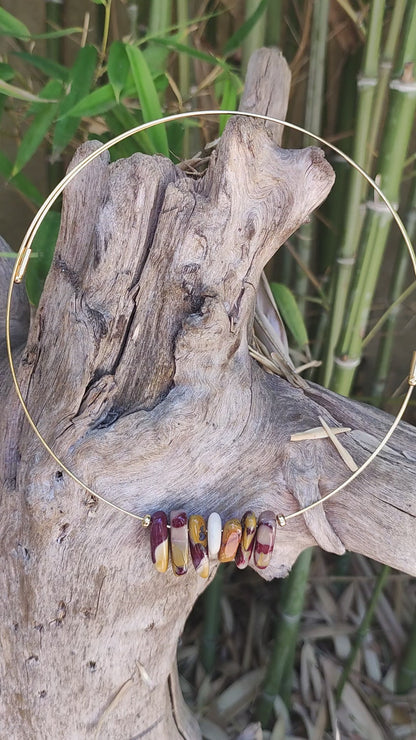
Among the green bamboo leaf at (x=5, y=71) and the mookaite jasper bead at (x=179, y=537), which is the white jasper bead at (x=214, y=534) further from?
the green bamboo leaf at (x=5, y=71)

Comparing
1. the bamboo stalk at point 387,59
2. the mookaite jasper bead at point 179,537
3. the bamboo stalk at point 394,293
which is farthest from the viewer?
the bamboo stalk at point 394,293

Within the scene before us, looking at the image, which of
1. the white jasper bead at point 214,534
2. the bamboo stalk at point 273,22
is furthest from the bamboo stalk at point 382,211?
the white jasper bead at point 214,534

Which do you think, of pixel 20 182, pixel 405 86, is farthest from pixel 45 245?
pixel 405 86

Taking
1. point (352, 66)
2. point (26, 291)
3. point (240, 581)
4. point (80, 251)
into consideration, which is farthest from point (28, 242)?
point (240, 581)

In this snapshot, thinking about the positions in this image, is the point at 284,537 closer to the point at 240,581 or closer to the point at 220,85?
the point at 220,85

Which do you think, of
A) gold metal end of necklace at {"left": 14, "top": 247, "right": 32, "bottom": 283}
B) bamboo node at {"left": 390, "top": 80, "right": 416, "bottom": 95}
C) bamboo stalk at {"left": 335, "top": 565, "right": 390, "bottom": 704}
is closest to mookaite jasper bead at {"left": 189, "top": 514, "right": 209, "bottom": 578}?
gold metal end of necklace at {"left": 14, "top": 247, "right": 32, "bottom": 283}

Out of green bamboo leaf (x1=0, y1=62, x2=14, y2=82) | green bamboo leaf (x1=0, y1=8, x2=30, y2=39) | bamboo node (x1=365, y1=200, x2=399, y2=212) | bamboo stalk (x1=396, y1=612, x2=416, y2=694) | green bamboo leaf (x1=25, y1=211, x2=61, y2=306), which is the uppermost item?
green bamboo leaf (x1=0, y1=8, x2=30, y2=39)

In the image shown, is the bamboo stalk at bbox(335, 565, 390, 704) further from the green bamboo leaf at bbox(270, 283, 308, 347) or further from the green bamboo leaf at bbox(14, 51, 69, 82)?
the green bamboo leaf at bbox(14, 51, 69, 82)
